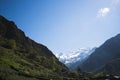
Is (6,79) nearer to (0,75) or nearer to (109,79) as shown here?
(0,75)

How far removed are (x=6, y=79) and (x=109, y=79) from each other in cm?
7558

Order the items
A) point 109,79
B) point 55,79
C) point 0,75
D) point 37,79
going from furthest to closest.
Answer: point 109,79 < point 55,79 < point 37,79 < point 0,75

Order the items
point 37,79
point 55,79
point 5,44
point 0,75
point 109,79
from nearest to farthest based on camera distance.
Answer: point 0,75
point 37,79
point 55,79
point 109,79
point 5,44

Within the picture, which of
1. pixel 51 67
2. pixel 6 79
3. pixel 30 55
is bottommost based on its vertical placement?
pixel 6 79

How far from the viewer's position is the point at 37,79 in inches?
3671

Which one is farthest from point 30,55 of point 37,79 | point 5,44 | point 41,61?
point 37,79

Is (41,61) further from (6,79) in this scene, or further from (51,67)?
(6,79)

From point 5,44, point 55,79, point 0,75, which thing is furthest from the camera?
point 5,44

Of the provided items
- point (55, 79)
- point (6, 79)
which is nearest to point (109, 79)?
point (55, 79)

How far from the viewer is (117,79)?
120 m

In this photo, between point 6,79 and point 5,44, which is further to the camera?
point 5,44

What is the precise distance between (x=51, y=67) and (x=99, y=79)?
70.7m

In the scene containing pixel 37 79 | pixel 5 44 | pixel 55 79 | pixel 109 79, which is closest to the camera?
pixel 37 79

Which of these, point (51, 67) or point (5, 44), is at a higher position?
point (5, 44)
